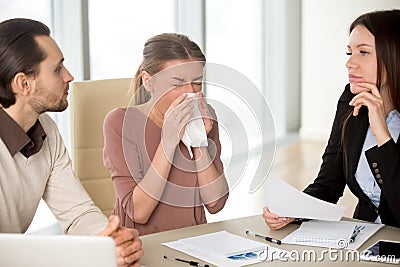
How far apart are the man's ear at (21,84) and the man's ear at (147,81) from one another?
1.14ft

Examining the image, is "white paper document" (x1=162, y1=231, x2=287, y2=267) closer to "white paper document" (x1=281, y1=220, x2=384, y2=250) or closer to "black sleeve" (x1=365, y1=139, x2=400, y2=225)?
"white paper document" (x1=281, y1=220, x2=384, y2=250)

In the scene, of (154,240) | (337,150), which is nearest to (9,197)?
(154,240)

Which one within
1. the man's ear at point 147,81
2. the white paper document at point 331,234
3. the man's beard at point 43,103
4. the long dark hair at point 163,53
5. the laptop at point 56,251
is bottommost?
the white paper document at point 331,234

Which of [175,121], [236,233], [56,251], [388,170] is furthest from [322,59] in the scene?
[56,251]

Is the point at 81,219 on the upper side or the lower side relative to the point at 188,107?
lower

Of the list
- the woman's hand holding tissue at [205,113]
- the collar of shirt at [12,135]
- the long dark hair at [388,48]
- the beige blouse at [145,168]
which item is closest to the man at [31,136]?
the collar of shirt at [12,135]

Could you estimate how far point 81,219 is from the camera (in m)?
2.05

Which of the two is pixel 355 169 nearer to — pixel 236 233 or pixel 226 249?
pixel 236 233

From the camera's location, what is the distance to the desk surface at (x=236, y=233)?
1721mm

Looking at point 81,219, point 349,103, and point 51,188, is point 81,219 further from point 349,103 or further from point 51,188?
point 349,103

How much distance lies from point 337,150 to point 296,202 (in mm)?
486

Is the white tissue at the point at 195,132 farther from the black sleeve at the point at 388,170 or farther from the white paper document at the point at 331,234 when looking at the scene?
the black sleeve at the point at 388,170

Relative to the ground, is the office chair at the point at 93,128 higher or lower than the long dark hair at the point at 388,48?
lower

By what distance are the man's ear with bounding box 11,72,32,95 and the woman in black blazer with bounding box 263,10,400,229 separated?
96cm
